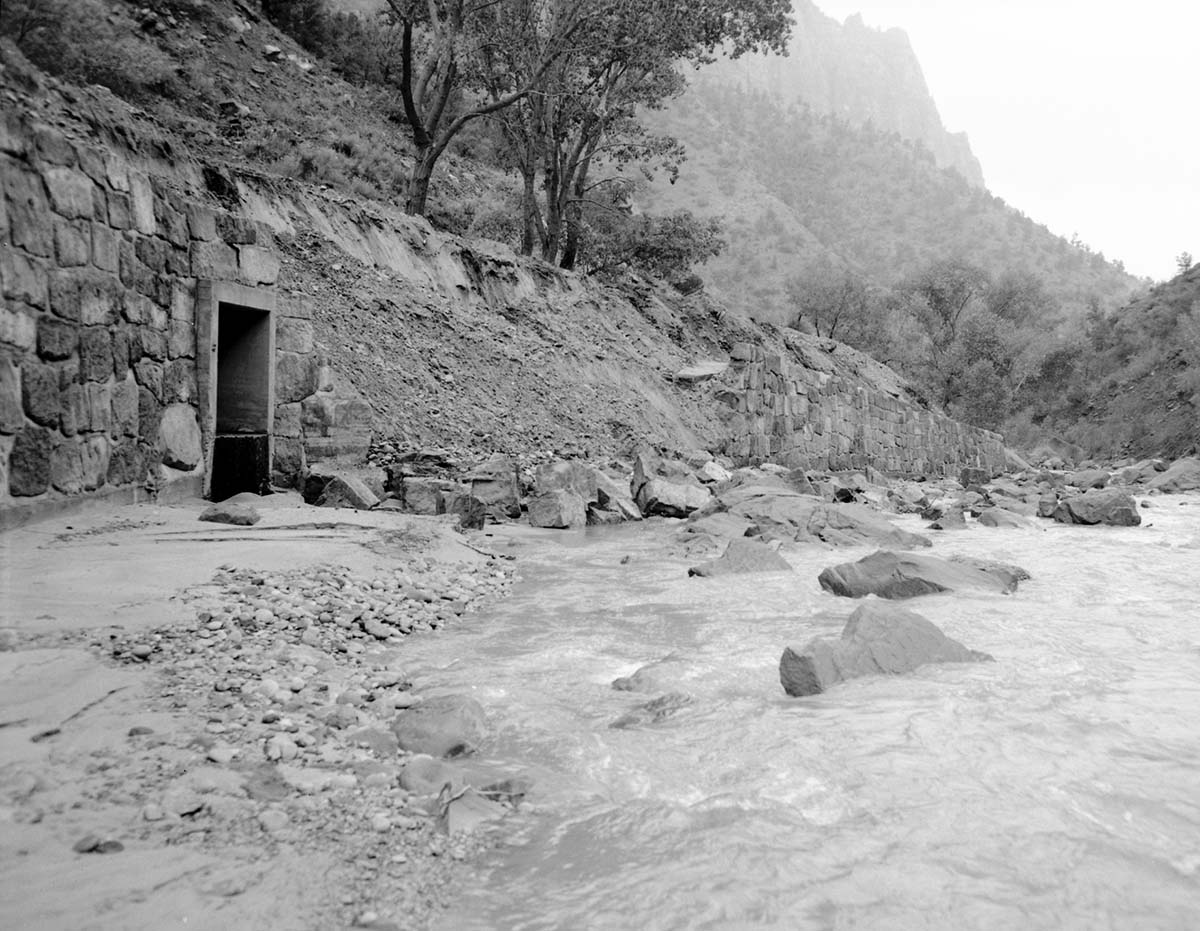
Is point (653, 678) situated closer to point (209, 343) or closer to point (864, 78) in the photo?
point (209, 343)

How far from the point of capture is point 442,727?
2971 mm

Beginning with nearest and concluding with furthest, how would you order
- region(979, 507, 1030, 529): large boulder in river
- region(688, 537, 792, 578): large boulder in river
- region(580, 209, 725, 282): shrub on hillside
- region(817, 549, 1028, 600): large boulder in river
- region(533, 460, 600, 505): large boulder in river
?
1. region(817, 549, 1028, 600): large boulder in river
2. region(688, 537, 792, 578): large boulder in river
3. region(533, 460, 600, 505): large boulder in river
4. region(979, 507, 1030, 529): large boulder in river
5. region(580, 209, 725, 282): shrub on hillside

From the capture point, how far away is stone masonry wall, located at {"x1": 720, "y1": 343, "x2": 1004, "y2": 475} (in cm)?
1603

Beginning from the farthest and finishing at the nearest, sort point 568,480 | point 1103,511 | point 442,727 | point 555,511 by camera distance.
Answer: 1. point 1103,511
2. point 568,480
3. point 555,511
4. point 442,727

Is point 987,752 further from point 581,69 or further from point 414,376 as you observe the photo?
point 581,69

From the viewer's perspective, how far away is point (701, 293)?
22.1m

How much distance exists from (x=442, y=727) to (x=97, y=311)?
380 centimetres

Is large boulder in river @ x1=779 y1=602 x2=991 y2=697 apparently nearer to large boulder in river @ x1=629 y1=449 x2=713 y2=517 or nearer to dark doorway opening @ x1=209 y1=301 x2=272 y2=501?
dark doorway opening @ x1=209 y1=301 x2=272 y2=501

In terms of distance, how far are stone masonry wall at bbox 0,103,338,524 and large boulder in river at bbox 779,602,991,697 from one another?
390cm

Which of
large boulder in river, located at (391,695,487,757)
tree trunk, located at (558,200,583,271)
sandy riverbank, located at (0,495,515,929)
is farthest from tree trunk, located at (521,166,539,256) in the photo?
large boulder in river, located at (391,695,487,757)

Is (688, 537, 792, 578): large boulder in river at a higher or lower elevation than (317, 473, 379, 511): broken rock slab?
lower

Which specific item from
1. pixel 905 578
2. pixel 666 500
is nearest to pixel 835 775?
pixel 905 578

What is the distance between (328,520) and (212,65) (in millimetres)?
19772

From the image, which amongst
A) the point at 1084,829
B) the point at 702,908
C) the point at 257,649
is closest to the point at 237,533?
the point at 257,649
